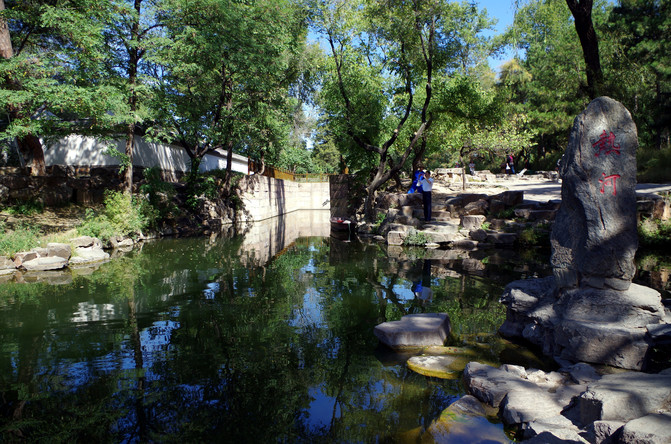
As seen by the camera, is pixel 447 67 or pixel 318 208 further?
pixel 318 208

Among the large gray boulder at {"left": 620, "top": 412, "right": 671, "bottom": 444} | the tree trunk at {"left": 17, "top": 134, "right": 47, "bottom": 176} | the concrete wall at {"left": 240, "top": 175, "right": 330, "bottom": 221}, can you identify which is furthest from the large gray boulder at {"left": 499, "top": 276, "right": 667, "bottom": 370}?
the concrete wall at {"left": 240, "top": 175, "right": 330, "bottom": 221}

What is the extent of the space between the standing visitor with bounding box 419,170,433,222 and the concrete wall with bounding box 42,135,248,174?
1238 centimetres

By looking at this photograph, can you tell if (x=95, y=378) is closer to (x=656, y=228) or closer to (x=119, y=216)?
(x=119, y=216)

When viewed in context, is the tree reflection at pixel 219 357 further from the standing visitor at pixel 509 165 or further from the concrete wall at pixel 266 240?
the standing visitor at pixel 509 165

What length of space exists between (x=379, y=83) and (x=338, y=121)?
105 inches

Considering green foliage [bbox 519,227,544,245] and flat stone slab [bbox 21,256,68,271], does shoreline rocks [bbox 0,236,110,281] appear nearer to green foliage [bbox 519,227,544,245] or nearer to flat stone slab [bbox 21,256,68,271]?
flat stone slab [bbox 21,256,68,271]

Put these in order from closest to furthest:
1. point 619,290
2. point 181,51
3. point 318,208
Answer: point 619,290 → point 181,51 → point 318,208

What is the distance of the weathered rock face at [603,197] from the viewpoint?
5414 millimetres

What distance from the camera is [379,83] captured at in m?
20.3

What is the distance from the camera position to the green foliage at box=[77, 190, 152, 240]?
13750mm

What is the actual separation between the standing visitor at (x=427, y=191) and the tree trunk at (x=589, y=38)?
570cm

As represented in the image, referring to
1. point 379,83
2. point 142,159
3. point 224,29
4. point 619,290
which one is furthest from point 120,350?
point 142,159

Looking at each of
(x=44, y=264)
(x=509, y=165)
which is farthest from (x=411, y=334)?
(x=509, y=165)

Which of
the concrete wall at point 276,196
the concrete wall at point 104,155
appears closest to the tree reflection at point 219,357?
the concrete wall at point 104,155
